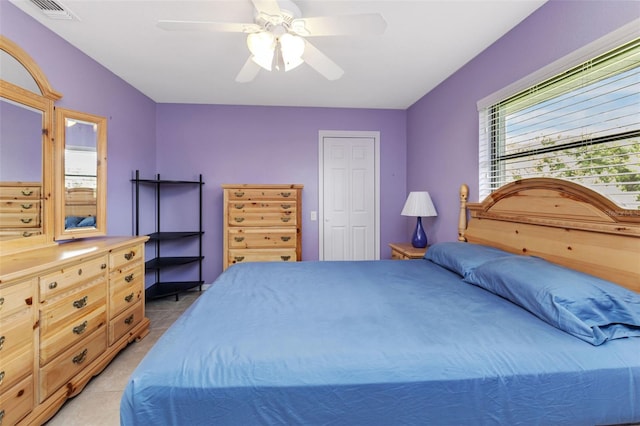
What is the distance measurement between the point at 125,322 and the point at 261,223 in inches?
63.3

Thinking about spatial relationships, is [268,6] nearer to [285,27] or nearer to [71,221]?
[285,27]

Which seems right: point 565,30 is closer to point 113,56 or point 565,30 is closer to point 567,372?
point 567,372

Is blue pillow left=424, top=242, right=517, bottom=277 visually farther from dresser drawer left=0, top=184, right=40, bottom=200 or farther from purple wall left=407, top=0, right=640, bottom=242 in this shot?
dresser drawer left=0, top=184, right=40, bottom=200

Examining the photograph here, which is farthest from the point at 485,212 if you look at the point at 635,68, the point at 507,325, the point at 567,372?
the point at 567,372

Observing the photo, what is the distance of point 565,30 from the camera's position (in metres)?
1.69

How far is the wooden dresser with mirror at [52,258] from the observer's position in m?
1.43

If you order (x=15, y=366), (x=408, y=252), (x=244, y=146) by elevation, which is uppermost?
(x=244, y=146)

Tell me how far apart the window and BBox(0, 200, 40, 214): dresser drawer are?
3.53 m

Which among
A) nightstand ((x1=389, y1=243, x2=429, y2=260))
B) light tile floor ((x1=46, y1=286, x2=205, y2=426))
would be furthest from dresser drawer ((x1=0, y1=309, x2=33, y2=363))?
nightstand ((x1=389, y1=243, x2=429, y2=260))

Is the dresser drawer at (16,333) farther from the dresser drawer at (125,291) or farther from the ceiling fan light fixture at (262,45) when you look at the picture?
the ceiling fan light fixture at (262,45)

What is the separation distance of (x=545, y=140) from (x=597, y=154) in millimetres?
382

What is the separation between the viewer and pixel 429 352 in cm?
99

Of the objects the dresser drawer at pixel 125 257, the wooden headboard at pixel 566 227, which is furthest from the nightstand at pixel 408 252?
the dresser drawer at pixel 125 257

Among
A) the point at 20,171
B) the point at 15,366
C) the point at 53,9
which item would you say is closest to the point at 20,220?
the point at 20,171
